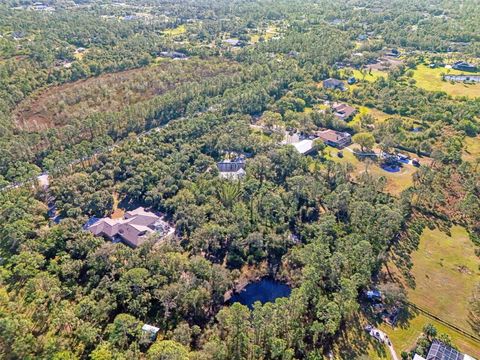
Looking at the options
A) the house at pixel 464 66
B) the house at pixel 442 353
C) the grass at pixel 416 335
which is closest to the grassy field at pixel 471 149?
the grass at pixel 416 335

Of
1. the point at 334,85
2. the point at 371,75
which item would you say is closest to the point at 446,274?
the point at 334,85

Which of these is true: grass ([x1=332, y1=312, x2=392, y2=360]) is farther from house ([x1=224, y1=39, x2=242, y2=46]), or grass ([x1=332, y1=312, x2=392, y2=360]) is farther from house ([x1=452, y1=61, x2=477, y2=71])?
house ([x1=224, y1=39, x2=242, y2=46])

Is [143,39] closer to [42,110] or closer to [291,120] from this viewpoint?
[42,110]

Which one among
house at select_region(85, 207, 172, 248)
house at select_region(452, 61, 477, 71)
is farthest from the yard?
house at select_region(452, 61, 477, 71)

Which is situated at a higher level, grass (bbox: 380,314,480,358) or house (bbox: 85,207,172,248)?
A: house (bbox: 85,207,172,248)

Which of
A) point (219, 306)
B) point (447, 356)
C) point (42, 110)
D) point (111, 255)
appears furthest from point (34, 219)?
point (447, 356)

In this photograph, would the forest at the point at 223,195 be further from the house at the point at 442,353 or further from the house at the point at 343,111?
the house at the point at 343,111
